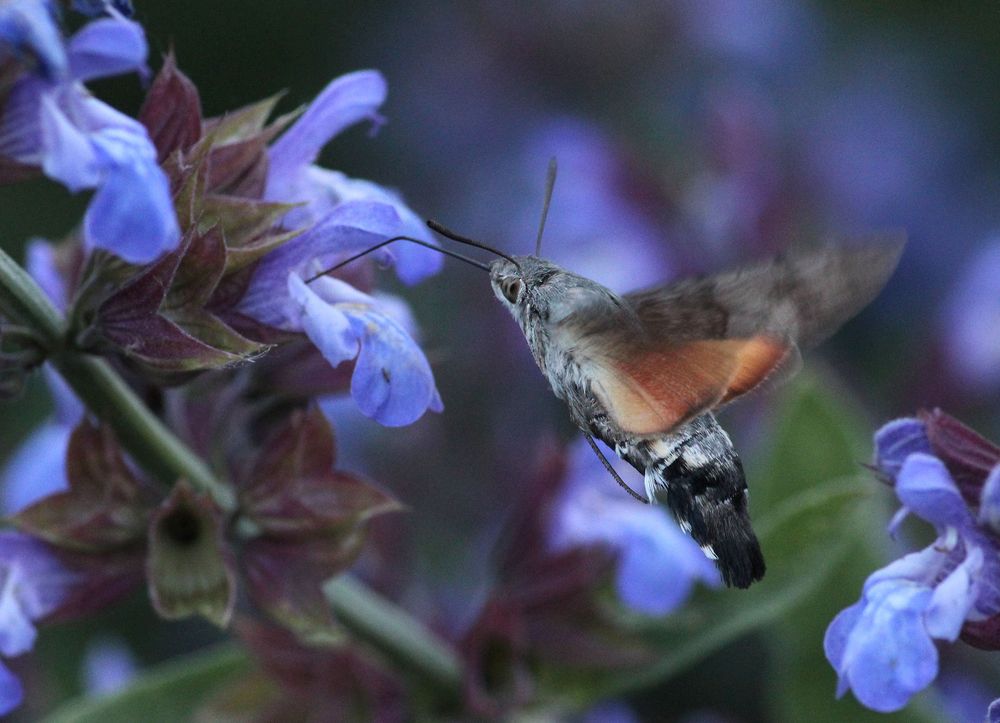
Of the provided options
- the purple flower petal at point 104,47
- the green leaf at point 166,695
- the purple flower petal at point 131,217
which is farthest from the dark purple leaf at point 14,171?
the green leaf at point 166,695

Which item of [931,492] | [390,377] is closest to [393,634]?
[390,377]

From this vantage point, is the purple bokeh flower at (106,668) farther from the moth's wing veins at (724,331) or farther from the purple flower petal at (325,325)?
the moth's wing veins at (724,331)

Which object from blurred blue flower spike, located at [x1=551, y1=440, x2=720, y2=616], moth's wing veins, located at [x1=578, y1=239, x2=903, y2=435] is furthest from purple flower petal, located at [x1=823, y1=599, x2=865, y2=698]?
blurred blue flower spike, located at [x1=551, y1=440, x2=720, y2=616]

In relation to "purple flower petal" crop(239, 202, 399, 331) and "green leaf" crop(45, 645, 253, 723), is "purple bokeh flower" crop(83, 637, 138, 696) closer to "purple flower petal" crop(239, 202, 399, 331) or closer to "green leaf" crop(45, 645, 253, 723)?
"green leaf" crop(45, 645, 253, 723)

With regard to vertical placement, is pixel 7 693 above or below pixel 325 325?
below

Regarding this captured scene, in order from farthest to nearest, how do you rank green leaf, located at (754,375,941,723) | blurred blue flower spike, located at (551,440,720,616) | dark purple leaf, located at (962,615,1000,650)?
green leaf, located at (754,375,941,723) → blurred blue flower spike, located at (551,440,720,616) → dark purple leaf, located at (962,615,1000,650)

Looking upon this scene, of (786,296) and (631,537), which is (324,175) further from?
(631,537)

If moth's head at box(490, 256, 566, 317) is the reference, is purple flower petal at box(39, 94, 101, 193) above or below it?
above
